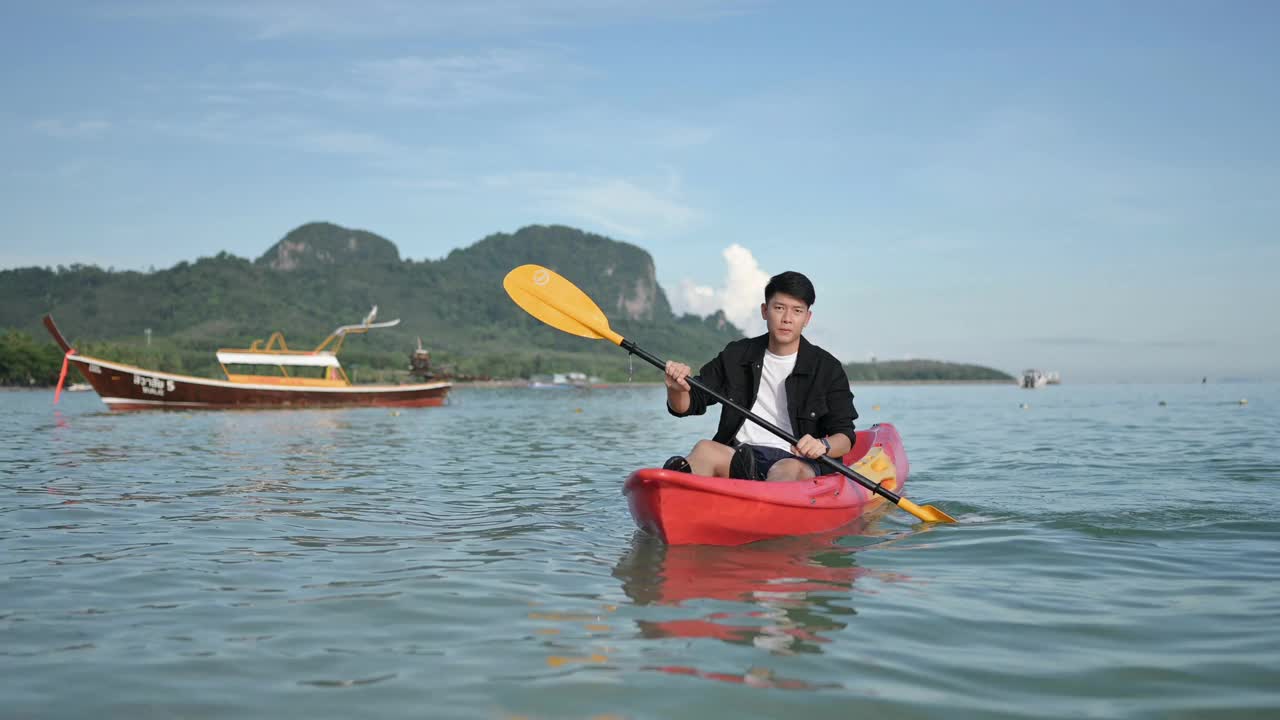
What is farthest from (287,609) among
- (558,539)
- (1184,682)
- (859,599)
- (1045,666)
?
(1184,682)

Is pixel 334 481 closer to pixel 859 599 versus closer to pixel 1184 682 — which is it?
pixel 859 599

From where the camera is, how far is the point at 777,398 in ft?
20.9

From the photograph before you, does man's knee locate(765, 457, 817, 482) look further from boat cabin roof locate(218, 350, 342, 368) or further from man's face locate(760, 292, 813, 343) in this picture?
boat cabin roof locate(218, 350, 342, 368)

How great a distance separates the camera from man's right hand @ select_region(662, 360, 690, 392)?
5763 millimetres

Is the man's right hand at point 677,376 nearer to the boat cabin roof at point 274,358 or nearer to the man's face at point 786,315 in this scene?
the man's face at point 786,315

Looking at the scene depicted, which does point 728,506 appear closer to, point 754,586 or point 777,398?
point 754,586

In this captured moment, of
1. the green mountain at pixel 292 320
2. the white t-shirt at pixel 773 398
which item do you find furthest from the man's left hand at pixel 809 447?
the green mountain at pixel 292 320

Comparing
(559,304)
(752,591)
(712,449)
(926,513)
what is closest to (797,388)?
(712,449)

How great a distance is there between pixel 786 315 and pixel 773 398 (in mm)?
671

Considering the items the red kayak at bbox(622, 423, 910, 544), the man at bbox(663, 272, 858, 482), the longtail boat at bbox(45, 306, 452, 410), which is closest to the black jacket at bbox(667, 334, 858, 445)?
the man at bbox(663, 272, 858, 482)

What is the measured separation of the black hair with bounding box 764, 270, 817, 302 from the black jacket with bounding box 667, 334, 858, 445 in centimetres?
44

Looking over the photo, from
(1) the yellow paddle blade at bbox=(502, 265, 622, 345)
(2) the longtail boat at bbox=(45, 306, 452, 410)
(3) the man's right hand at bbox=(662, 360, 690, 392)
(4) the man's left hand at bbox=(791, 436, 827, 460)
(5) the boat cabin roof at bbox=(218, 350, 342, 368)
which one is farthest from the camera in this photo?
(5) the boat cabin roof at bbox=(218, 350, 342, 368)

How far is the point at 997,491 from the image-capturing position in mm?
9523

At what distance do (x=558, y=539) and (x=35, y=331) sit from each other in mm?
157388
